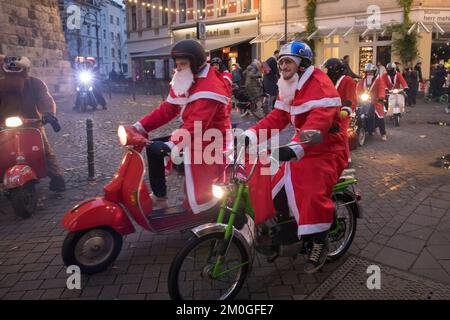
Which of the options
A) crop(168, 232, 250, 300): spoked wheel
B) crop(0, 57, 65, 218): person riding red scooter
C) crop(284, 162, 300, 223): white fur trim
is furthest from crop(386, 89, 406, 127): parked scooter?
crop(168, 232, 250, 300): spoked wheel

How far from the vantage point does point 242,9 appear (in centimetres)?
2962

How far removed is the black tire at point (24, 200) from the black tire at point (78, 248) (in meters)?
1.78

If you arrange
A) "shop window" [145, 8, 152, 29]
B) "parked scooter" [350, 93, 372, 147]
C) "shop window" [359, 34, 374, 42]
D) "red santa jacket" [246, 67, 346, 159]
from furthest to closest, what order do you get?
"shop window" [145, 8, 152, 29]
"shop window" [359, 34, 374, 42]
"parked scooter" [350, 93, 372, 147]
"red santa jacket" [246, 67, 346, 159]

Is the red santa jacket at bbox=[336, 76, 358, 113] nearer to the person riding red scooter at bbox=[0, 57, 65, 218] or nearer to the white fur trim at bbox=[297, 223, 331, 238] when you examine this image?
the white fur trim at bbox=[297, 223, 331, 238]

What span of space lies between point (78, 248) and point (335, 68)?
4.91 m

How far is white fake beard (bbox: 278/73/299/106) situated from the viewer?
10.9 feet

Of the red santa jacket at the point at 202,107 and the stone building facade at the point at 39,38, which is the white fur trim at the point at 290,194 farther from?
the stone building facade at the point at 39,38

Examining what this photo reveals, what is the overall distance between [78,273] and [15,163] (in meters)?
2.35

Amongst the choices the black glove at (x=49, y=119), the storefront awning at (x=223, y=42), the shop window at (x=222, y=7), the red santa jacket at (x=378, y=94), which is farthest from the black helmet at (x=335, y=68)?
the shop window at (x=222, y=7)

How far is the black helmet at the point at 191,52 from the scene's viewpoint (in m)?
3.98

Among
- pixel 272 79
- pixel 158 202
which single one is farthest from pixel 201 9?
pixel 158 202

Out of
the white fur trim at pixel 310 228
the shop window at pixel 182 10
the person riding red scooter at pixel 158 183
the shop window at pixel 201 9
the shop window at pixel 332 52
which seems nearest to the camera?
the white fur trim at pixel 310 228

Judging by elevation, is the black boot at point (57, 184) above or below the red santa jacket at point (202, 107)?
below

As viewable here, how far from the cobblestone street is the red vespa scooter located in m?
0.20
